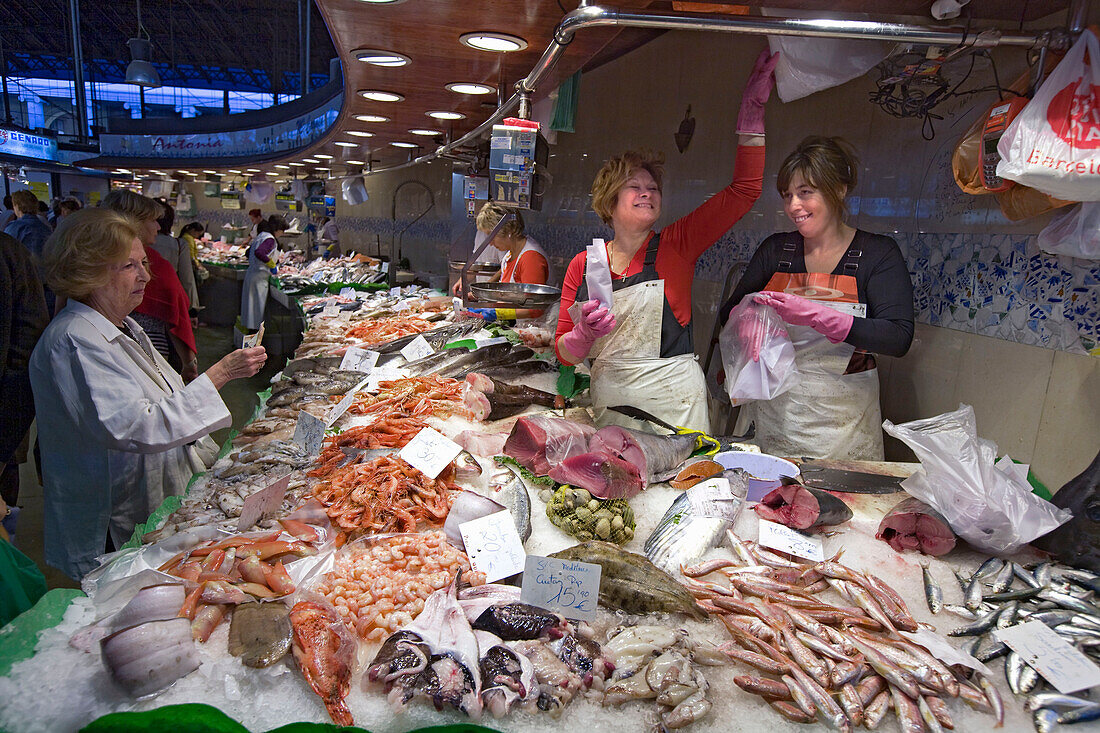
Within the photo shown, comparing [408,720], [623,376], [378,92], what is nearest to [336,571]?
[408,720]

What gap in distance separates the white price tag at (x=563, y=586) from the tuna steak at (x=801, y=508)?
0.83 metres

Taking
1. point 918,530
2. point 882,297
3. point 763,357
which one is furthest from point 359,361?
point 918,530

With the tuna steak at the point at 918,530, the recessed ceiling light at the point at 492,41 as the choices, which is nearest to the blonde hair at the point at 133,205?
the recessed ceiling light at the point at 492,41

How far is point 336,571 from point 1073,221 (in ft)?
8.56

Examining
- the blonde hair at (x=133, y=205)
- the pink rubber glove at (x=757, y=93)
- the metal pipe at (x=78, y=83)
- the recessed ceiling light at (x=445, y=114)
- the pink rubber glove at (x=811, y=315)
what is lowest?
the pink rubber glove at (x=811, y=315)

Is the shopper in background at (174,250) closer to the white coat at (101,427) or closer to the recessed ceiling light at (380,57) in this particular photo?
the recessed ceiling light at (380,57)

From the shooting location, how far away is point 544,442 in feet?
8.16

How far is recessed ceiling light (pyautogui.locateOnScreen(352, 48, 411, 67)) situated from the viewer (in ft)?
12.3

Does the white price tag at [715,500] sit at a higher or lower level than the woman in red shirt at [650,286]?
lower

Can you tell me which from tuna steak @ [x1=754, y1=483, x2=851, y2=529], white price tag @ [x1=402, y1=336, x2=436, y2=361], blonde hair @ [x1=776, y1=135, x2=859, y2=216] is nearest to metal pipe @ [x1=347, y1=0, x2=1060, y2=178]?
blonde hair @ [x1=776, y1=135, x2=859, y2=216]

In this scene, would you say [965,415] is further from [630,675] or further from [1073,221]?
[630,675]

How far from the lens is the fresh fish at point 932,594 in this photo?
177 cm

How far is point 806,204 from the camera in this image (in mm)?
2879

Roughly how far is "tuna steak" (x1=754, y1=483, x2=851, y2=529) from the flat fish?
151cm
